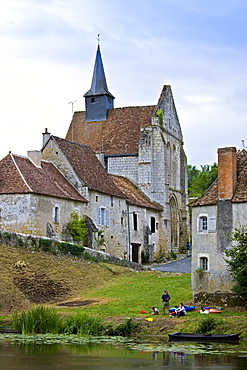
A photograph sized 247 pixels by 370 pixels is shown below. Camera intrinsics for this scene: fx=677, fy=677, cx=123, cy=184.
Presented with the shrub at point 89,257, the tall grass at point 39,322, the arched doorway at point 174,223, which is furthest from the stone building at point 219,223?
the arched doorway at point 174,223

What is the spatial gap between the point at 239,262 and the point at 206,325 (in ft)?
13.1

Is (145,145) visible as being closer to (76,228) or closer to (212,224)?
(76,228)

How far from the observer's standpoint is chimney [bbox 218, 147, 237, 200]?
109 ft

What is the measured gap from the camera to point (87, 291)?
38.3 metres

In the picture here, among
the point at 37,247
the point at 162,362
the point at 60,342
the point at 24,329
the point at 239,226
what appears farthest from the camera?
the point at 37,247

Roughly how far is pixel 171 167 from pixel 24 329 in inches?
1603

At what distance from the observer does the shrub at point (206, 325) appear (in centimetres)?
2778

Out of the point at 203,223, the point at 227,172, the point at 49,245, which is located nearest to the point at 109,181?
the point at 49,245

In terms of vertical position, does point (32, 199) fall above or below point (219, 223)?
above

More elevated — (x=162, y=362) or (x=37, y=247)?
(x=37, y=247)

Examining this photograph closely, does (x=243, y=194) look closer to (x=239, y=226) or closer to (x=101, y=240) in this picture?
(x=239, y=226)

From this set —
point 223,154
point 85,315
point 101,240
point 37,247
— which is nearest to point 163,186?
point 101,240

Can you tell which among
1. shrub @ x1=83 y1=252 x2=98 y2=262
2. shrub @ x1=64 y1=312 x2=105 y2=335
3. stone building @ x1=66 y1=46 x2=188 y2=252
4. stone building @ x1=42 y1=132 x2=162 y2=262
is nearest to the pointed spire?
stone building @ x1=66 y1=46 x2=188 y2=252

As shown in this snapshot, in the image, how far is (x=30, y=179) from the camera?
46219mm
